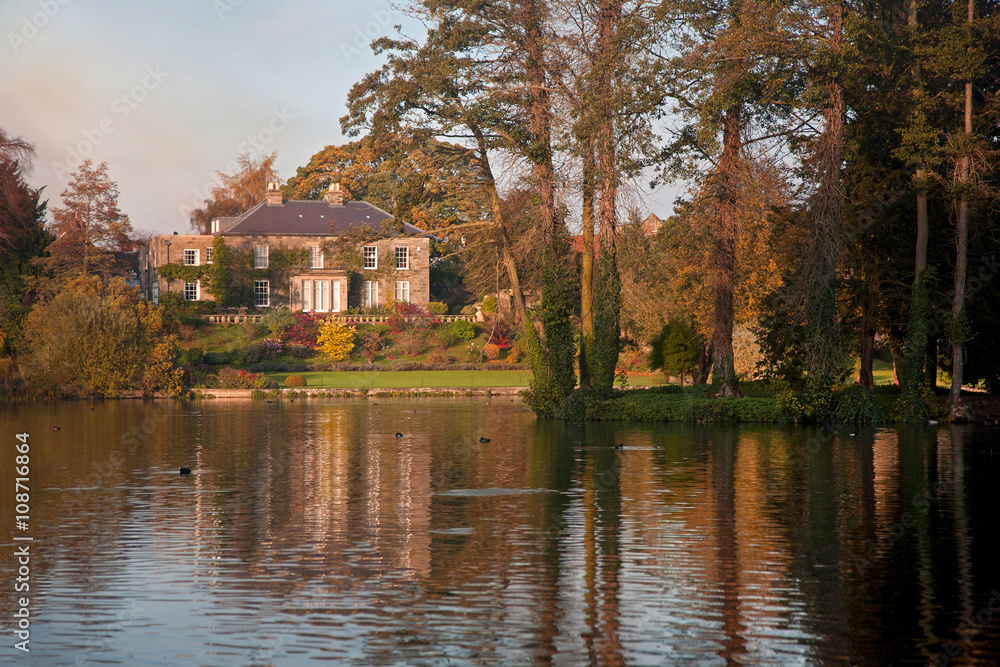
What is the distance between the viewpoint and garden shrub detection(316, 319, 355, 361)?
52062mm

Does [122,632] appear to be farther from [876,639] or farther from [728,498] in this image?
[728,498]

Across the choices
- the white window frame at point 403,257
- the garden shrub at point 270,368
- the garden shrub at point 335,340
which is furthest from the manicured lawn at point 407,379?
the white window frame at point 403,257

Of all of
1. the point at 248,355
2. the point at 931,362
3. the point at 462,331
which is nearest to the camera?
the point at 931,362

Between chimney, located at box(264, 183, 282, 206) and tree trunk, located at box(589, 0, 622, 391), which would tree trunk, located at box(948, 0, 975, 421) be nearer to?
tree trunk, located at box(589, 0, 622, 391)

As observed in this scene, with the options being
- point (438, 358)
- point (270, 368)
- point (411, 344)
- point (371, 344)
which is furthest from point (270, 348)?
point (438, 358)

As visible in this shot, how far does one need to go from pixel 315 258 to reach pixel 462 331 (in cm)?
1529

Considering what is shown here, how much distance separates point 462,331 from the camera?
56281mm

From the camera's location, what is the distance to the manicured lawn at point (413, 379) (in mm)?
44312

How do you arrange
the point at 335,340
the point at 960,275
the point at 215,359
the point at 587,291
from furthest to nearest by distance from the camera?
the point at 335,340 < the point at 215,359 < the point at 587,291 < the point at 960,275

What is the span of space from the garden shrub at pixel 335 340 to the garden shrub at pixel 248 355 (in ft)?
13.9

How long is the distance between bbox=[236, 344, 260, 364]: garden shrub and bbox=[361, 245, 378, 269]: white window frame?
18.9 meters

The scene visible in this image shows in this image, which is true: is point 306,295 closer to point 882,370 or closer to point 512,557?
point 882,370

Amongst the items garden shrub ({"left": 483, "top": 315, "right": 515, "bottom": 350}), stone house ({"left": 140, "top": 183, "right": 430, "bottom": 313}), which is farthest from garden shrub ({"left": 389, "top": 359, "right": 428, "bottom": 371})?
stone house ({"left": 140, "top": 183, "right": 430, "bottom": 313})

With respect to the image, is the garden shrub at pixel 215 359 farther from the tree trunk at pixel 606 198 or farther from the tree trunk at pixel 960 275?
the tree trunk at pixel 960 275
